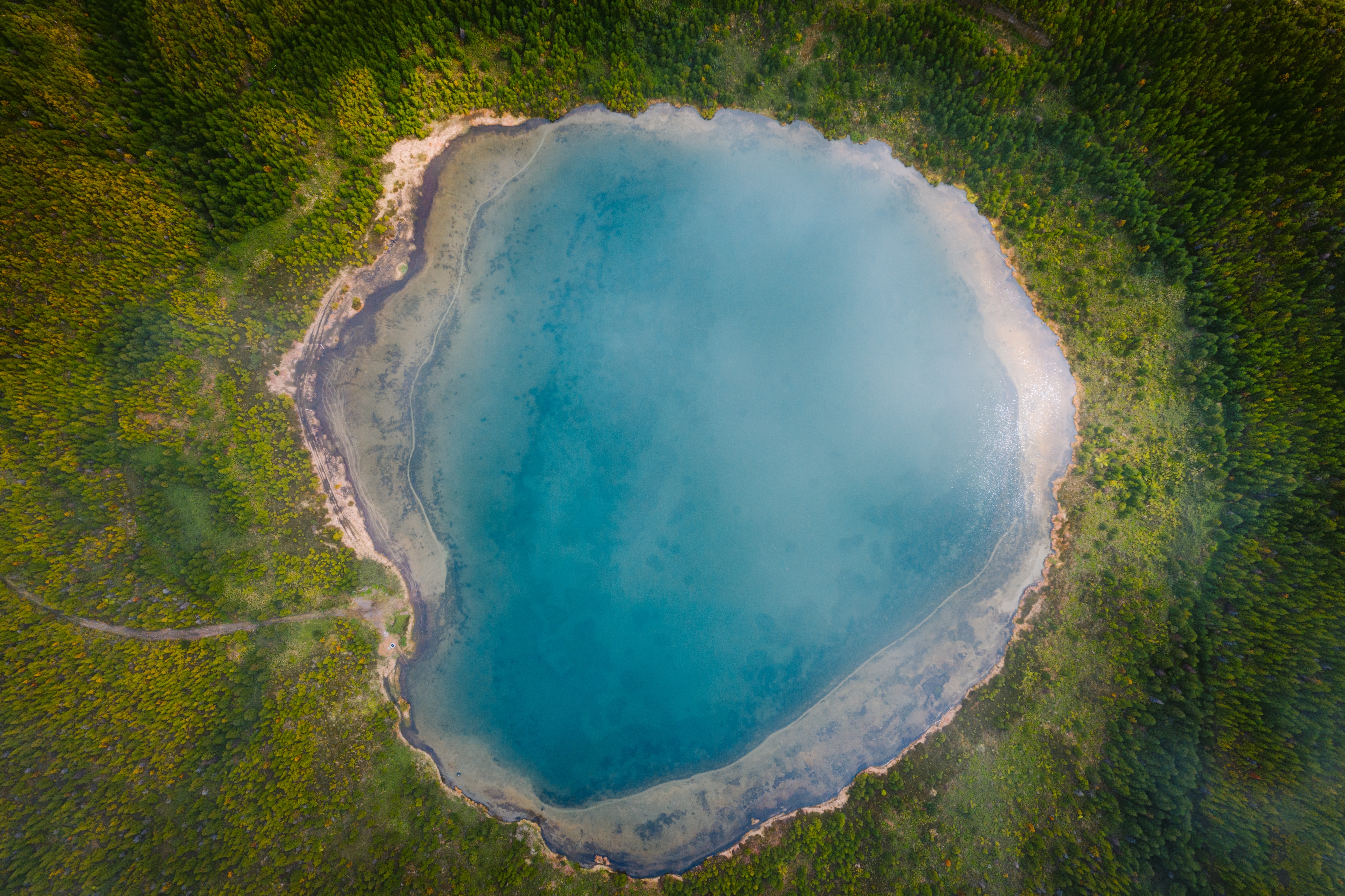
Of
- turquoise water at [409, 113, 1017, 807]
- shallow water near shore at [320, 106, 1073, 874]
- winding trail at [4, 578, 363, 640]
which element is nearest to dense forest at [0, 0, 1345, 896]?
winding trail at [4, 578, 363, 640]

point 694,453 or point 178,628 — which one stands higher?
point 694,453

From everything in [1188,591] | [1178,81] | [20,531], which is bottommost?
[20,531]

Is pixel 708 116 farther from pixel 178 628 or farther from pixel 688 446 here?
pixel 178 628

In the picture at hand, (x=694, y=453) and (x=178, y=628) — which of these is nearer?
(x=178, y=628)

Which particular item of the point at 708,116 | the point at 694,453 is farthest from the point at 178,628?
the point at 708,116

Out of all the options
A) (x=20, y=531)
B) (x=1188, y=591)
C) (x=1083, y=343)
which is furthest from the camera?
(x=1083, y=343)

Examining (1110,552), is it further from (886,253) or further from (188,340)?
(188,340)

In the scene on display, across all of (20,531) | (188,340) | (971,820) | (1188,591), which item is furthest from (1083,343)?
(20,531)
